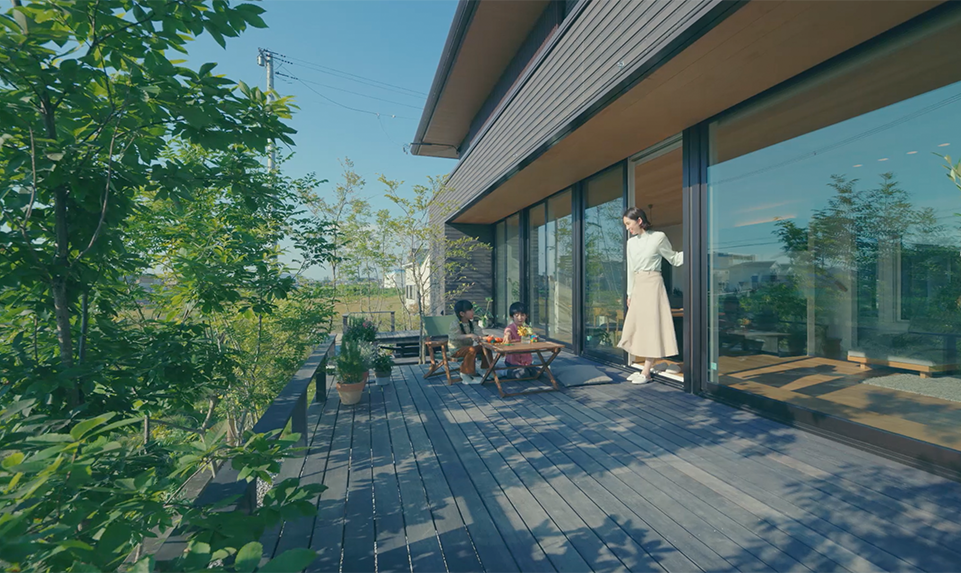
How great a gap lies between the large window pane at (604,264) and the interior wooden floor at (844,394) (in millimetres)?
1735

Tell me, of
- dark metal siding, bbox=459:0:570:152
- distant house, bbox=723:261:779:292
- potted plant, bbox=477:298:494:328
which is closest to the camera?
distant house, bbox=723:261:779:292

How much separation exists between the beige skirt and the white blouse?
0.09m

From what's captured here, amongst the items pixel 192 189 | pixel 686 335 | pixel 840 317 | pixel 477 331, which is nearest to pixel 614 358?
pixel 686 335

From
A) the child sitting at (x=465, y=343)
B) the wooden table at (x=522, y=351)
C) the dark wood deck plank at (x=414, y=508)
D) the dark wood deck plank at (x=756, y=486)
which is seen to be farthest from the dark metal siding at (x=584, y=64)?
the dark wood deck plank at (x=414, y=508)

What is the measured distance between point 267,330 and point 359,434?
7.86 feet

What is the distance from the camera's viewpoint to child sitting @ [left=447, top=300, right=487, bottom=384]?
512 cm

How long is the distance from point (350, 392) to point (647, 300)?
3.19 metres

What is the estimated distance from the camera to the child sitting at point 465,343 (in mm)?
5117

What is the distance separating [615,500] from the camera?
2225 mm

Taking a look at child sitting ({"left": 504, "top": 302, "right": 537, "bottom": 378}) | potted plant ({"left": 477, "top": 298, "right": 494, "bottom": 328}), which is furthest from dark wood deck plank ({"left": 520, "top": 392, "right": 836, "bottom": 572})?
potted plant ({"left": 477, "top": 298, "right": 494, "bottom": 328})

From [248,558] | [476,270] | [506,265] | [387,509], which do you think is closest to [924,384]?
[387,509]

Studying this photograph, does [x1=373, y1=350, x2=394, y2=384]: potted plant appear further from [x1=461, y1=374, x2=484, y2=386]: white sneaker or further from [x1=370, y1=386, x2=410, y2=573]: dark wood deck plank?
[x1=370, y1=386, x2=410, y2=573]: dark wood deck plank

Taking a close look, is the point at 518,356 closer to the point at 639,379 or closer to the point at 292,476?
the point at 639,379

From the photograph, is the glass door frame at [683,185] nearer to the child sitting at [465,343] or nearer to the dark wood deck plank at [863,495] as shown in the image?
the dark wood deck plank at [863,495]
